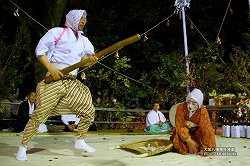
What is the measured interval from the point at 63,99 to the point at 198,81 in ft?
22.0

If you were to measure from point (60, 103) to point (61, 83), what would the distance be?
0.25 metres

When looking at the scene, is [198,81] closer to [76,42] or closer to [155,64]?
[155,64]

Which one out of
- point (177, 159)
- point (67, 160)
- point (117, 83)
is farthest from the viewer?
point (117, 83)

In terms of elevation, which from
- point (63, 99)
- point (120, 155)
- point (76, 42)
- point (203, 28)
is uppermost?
point (203, 28)

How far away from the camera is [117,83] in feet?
38.7

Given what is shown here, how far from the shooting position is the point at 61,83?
4.27 m

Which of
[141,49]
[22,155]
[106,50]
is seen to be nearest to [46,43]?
[106,50]

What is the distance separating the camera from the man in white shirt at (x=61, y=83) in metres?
4.19

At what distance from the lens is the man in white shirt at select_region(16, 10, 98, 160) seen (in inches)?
165

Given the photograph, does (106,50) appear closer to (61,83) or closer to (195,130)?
(61,83)

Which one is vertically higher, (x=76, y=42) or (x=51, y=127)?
(x=76, y=42)

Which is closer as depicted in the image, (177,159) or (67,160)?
(67,160)

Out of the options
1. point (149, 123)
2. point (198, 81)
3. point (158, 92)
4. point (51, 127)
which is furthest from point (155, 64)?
point (51, 127)

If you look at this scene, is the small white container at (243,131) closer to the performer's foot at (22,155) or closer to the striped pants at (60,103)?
the striped pants at (60,103)
